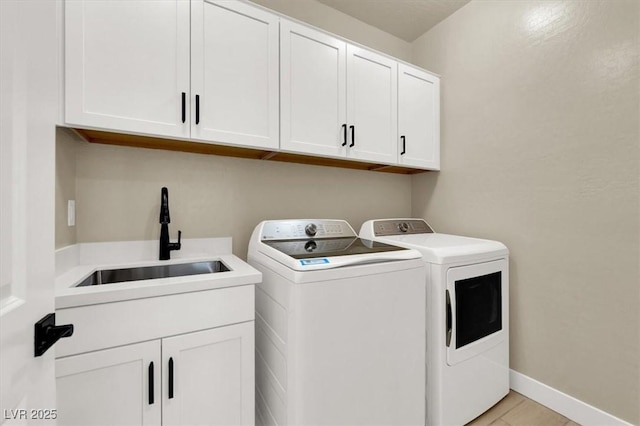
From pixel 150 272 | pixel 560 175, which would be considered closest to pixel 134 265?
pixel 150 272

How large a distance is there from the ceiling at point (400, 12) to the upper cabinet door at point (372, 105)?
Result: 0.53 m

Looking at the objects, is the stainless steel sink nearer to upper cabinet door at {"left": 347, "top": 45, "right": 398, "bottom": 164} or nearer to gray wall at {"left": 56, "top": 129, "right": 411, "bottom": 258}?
gray wall at {"left": 56, "top": 129, "right": 411, "bottom": 258}

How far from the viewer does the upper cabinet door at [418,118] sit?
2174mm

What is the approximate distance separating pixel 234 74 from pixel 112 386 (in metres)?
1.53

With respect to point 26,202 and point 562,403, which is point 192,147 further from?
point 562,403

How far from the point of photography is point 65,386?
97 cm

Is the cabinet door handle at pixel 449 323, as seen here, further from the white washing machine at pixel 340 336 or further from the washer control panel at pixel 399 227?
the washer control panel at pixel 399 227

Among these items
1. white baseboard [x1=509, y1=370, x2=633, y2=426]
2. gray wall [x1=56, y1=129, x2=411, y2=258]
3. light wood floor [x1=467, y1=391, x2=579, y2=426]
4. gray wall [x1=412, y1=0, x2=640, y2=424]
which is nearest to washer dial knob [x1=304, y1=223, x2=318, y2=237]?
gray wall [x1=56, y1=129, x2=411, y2=258]

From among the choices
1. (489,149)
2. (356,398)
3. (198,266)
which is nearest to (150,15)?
(198,266)

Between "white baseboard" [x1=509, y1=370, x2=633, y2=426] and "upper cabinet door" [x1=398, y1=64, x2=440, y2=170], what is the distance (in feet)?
5.38

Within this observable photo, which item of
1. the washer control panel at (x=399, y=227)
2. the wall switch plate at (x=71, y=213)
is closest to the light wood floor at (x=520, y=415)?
the washer control panel at (x=399, y=227)

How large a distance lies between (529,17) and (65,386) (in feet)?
10.1

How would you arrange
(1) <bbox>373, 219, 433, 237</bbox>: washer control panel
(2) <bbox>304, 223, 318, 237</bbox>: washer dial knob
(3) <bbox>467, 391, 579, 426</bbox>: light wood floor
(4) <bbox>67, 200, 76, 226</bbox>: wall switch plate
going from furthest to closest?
(1) <bbox>373, 219, 433, 237</bbox>: washer control panel → (2) <bbox>304, 223, 318, 237</bbox>: washer dial knob → (3) <bbox>467, 391, 579, 426</bbox>: light wood floor → (4) <bbox>67, 200, 76, 226</bbox>: wall switch plate

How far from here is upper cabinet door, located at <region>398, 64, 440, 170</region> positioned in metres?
2.17
